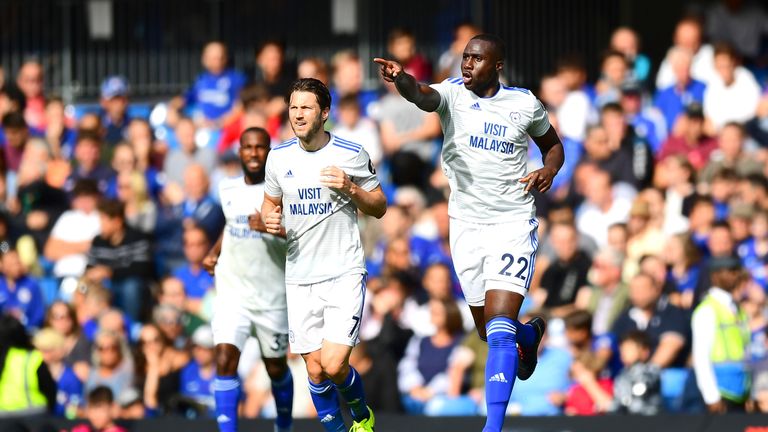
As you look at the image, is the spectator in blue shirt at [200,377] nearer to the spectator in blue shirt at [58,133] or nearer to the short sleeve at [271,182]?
the short sleeve at [271,182]

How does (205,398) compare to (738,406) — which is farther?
(205,398)

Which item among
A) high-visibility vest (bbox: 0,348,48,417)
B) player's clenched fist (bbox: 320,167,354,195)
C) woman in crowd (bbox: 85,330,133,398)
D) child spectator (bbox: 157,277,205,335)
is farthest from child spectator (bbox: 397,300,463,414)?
player's clenched fist (bbox: 320,167,354,195)

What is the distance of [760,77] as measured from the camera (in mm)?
18234

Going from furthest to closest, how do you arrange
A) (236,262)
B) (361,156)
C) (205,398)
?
(205,398) → (236,262) → (361,156)

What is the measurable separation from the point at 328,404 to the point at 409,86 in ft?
7.67

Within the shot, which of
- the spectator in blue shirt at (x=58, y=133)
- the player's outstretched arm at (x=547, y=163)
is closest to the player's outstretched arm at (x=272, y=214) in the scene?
the player's outstretched arm at (x=547, y=163)

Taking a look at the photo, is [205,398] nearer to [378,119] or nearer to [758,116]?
[378,119]

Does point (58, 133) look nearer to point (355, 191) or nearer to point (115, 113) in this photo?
point (115, 113)

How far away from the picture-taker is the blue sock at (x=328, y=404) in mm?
10867

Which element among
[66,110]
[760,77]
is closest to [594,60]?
[760,77]

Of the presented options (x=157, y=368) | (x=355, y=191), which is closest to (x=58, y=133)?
(x=157, y=368)

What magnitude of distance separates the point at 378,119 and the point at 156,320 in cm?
343

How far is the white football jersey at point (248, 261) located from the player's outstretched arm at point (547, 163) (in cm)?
220

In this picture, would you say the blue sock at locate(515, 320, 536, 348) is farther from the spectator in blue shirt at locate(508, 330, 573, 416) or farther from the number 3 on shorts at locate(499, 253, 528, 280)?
the spectator in blue shirt at locate(508, 330, 573, 416)
